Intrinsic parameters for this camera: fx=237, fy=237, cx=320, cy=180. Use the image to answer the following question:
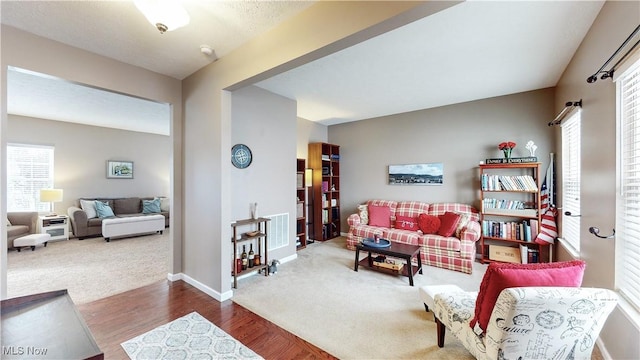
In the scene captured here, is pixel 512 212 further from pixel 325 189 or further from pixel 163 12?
pixel 163 12

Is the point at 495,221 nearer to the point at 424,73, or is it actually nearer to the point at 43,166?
the point at 424,73

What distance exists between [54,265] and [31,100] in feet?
9.37

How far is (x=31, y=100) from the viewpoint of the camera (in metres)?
4.07

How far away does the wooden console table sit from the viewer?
890 mm

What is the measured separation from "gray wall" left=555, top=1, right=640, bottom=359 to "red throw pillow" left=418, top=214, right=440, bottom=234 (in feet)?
5.75

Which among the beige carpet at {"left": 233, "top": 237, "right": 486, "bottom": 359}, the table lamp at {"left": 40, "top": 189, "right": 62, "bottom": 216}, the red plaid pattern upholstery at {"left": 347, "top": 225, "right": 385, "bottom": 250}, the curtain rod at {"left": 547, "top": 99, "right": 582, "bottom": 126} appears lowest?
the beige carpet at {"left": 233, "top": 237, "right": 486, "bottom": 359}

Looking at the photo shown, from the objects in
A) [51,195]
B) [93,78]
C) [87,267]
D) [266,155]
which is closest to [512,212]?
[266,155]

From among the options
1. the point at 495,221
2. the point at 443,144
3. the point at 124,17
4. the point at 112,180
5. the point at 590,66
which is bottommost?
the point at 495,221

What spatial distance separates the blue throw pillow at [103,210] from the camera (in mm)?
5375

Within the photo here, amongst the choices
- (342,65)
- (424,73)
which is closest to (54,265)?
(342,65)

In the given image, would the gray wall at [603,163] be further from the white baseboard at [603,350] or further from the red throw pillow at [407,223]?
the red throw pillow at [407,223]

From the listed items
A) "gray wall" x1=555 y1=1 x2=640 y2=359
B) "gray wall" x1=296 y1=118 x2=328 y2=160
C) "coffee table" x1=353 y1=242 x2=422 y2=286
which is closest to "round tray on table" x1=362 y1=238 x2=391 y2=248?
"coffee table" x1=353 y1=242 x2=422 y2=286

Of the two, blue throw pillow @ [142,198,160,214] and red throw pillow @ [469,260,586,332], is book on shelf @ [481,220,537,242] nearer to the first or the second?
red throw pillow @ [469,260,586,332]

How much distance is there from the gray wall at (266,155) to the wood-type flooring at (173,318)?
3.55ft
